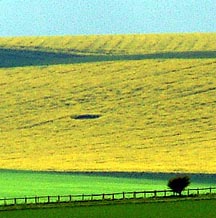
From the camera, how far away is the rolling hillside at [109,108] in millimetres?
82250

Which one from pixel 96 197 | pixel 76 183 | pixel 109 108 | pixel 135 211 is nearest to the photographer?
pixel 135 211

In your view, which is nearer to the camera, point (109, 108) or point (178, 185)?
point (178, 185)

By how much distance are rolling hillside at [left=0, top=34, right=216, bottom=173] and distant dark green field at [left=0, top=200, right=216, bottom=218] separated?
20.9 metres

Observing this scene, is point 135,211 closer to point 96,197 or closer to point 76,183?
point 96,197

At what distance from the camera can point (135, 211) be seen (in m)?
51.4

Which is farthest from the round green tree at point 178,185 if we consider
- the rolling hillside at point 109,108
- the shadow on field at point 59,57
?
the shadow on field at point 59,57

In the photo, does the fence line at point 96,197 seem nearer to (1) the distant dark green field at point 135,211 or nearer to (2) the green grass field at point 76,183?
(1) the distant dark green field at point 135,211

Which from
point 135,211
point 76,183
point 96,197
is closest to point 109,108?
point 76,183

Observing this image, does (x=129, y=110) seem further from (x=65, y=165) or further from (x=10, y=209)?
(x=10, y=209)

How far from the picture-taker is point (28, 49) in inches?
5118

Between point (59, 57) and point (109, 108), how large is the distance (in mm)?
25530

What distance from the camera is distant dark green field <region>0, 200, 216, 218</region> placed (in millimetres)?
49625

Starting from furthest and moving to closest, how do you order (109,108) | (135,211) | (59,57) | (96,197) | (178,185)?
1. (59,57)
2. (109,108)
3. (178,185)
4. (96,197)
5. (135,211)

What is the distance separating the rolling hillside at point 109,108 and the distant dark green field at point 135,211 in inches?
824
